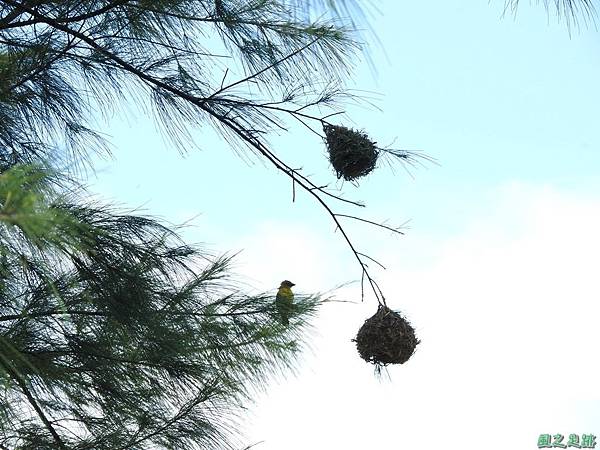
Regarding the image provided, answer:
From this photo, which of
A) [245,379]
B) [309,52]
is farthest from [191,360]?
[309,52]

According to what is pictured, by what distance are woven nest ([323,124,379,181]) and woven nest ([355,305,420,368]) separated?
13.9 inches

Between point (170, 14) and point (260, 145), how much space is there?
1.63 ft

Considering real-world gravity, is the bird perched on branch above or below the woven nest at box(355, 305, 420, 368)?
above

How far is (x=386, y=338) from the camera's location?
2.15 metres

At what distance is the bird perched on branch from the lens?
2.53 metres

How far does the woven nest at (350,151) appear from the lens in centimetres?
224

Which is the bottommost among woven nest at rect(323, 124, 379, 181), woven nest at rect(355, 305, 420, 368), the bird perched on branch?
woven nest at rect(355, 305, 420, 368)

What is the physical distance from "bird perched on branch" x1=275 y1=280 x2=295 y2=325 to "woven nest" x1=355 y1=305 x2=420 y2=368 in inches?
14.6

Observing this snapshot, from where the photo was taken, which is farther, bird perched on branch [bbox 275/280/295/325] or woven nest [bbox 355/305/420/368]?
bird perched on branch [bbox 275/280/295/325]

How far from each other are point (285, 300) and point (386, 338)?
457mm

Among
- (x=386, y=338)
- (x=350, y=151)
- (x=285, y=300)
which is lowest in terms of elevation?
(x=386, y=338)

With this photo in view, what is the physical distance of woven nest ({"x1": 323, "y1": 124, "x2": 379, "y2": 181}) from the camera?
224 centimetres

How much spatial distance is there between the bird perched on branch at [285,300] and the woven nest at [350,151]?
402 millimetres

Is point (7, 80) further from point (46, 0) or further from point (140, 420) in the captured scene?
point (140, 420)
